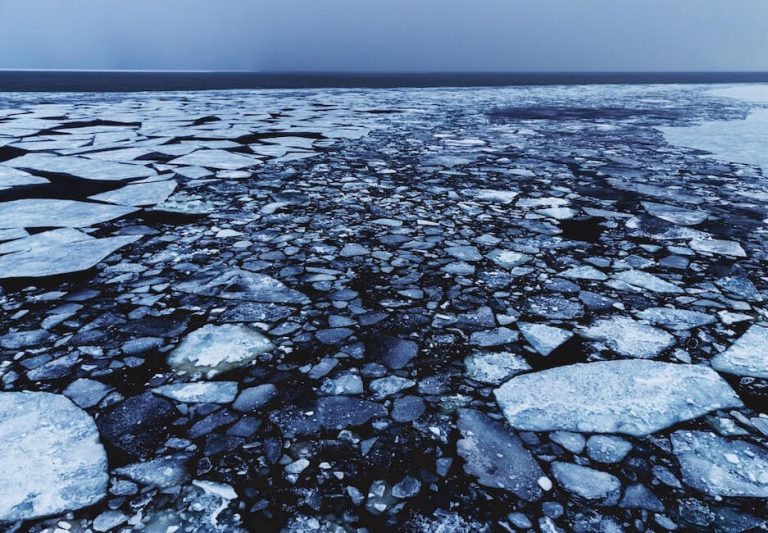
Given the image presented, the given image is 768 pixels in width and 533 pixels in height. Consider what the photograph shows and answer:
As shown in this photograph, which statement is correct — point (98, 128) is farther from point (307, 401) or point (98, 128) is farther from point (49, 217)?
point (307, 401)

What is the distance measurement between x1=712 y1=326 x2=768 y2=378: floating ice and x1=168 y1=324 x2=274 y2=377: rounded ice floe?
1.22 meters

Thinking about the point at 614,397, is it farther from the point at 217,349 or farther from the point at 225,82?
the point at 225,82

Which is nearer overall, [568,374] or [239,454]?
[239,454]

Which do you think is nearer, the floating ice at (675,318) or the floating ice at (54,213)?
the floating ice at (675,318)

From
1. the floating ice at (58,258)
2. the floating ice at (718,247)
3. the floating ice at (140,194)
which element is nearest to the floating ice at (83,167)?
the floating ice at (140,194)

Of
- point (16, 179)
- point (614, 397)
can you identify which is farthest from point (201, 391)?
point (16, 179)

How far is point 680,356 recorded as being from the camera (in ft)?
4.39

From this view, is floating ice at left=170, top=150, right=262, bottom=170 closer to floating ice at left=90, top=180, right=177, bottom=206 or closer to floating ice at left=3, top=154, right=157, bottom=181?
floating ice at left=3, top=154, right=157, bottom=181

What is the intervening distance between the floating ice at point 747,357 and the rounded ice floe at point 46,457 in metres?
1.47

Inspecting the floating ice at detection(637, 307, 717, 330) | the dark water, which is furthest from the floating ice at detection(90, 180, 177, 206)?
the dark water

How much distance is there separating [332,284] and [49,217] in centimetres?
162

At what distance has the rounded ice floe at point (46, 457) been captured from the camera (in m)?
0.88

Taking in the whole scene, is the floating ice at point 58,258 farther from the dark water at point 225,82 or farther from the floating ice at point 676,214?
the dark water at point 225,82

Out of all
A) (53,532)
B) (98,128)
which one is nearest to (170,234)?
(53,532)
